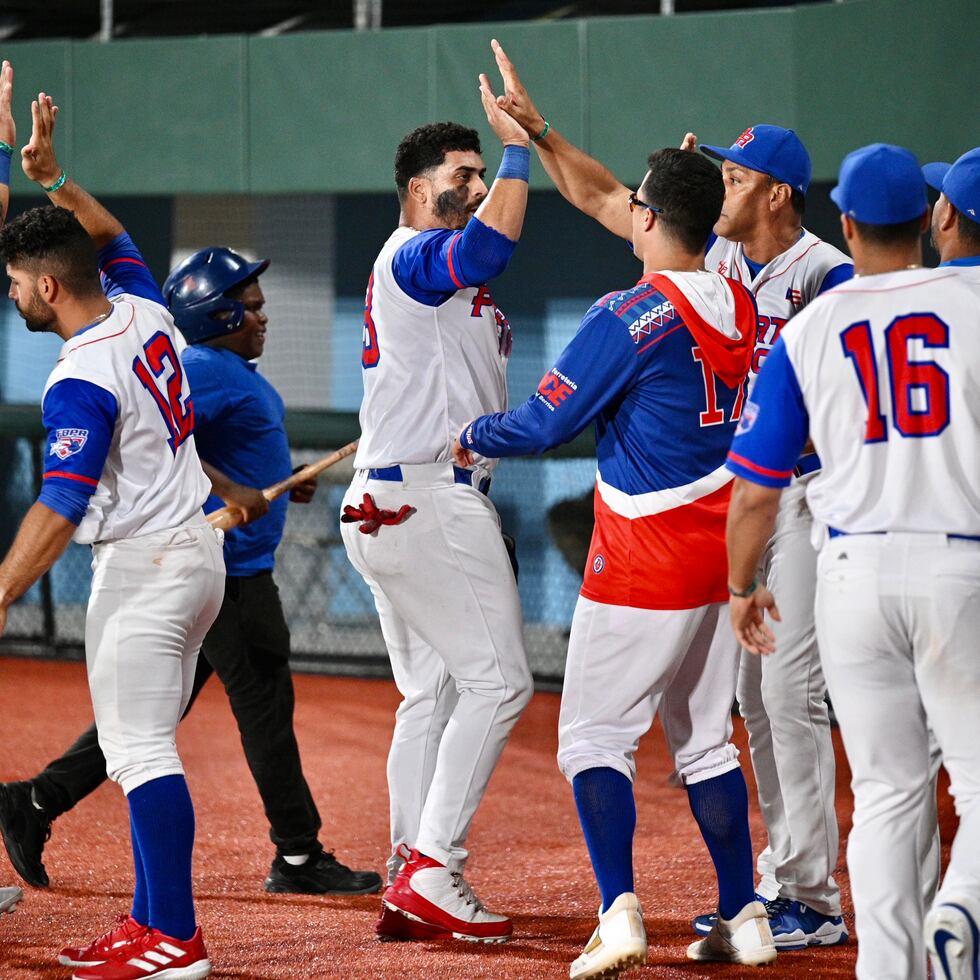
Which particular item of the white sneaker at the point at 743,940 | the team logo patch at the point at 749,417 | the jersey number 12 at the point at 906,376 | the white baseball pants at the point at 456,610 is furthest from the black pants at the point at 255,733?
the jersey number 12 at the point at 906,376

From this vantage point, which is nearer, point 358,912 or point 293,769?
point 358,912

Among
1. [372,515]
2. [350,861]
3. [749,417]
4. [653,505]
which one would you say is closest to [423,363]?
[372,515]

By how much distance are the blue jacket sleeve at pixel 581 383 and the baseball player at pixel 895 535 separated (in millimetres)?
570

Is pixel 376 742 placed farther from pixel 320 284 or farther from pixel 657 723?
pixel 320 284

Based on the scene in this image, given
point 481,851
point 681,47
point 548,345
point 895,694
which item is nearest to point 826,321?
point 895,694

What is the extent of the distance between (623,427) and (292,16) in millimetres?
7693

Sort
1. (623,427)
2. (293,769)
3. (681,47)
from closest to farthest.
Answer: (623,427) < (293,769) < (681,47)

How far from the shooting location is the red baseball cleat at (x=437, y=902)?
386 centimetres

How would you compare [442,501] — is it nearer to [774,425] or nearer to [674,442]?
[674,442]

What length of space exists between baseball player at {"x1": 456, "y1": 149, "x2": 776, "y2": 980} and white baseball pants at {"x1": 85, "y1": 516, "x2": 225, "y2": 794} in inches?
34.9

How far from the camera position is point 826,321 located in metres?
2.88

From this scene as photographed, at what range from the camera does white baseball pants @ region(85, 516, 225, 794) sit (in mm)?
3539

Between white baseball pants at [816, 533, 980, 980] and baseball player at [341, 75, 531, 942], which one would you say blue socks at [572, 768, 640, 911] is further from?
white baseball pants at [816, 533, 980, 980]

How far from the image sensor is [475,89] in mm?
8539
